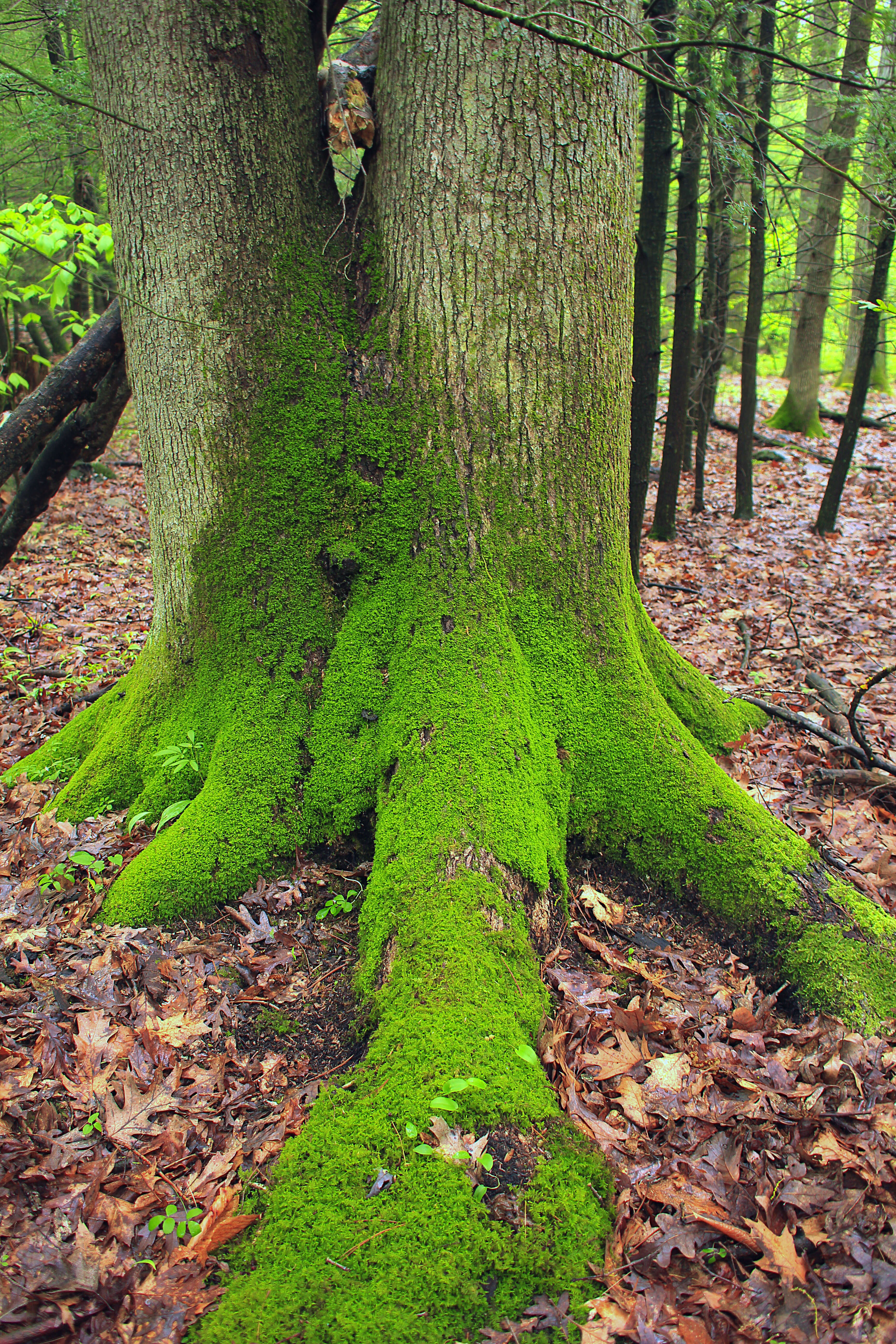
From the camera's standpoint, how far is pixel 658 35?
5977 millimetres

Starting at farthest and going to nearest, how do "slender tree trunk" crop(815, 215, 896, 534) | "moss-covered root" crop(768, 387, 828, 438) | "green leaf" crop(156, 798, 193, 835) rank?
"moss-covered root" crop(768, 387, 828, 438)
"slender tree trunk" crop(815, 215, 896, 534)
"green leaf" crop(156, 798, 193, 835)

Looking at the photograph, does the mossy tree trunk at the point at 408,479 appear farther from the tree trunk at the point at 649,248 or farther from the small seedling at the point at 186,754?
the tree trunk at the point at 649,248

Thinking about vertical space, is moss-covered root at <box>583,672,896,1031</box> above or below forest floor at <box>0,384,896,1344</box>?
above

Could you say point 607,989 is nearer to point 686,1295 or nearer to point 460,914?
point 460,914

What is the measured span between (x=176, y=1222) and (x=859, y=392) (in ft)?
34.5

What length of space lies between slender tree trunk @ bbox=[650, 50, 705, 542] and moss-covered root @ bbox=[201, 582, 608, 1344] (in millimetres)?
7573

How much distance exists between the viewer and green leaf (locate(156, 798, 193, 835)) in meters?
3.38

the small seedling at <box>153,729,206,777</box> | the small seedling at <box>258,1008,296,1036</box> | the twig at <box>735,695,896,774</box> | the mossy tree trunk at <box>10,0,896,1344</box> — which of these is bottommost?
the small seedling at <box>258,1008,296,1036</box>

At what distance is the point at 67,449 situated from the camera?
431 cm

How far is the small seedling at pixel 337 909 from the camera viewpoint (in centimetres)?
308

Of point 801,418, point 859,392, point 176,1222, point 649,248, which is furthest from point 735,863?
point 801,418

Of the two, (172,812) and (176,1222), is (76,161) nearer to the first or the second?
(172,812)

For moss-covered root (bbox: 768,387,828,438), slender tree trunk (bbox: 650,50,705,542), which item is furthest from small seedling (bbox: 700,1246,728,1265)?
moss-covered root (bbox: 768,387,828,438)

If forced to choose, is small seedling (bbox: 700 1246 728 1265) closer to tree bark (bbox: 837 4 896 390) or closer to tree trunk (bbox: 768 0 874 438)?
tree bark (bbox: 837 4 896 390)
